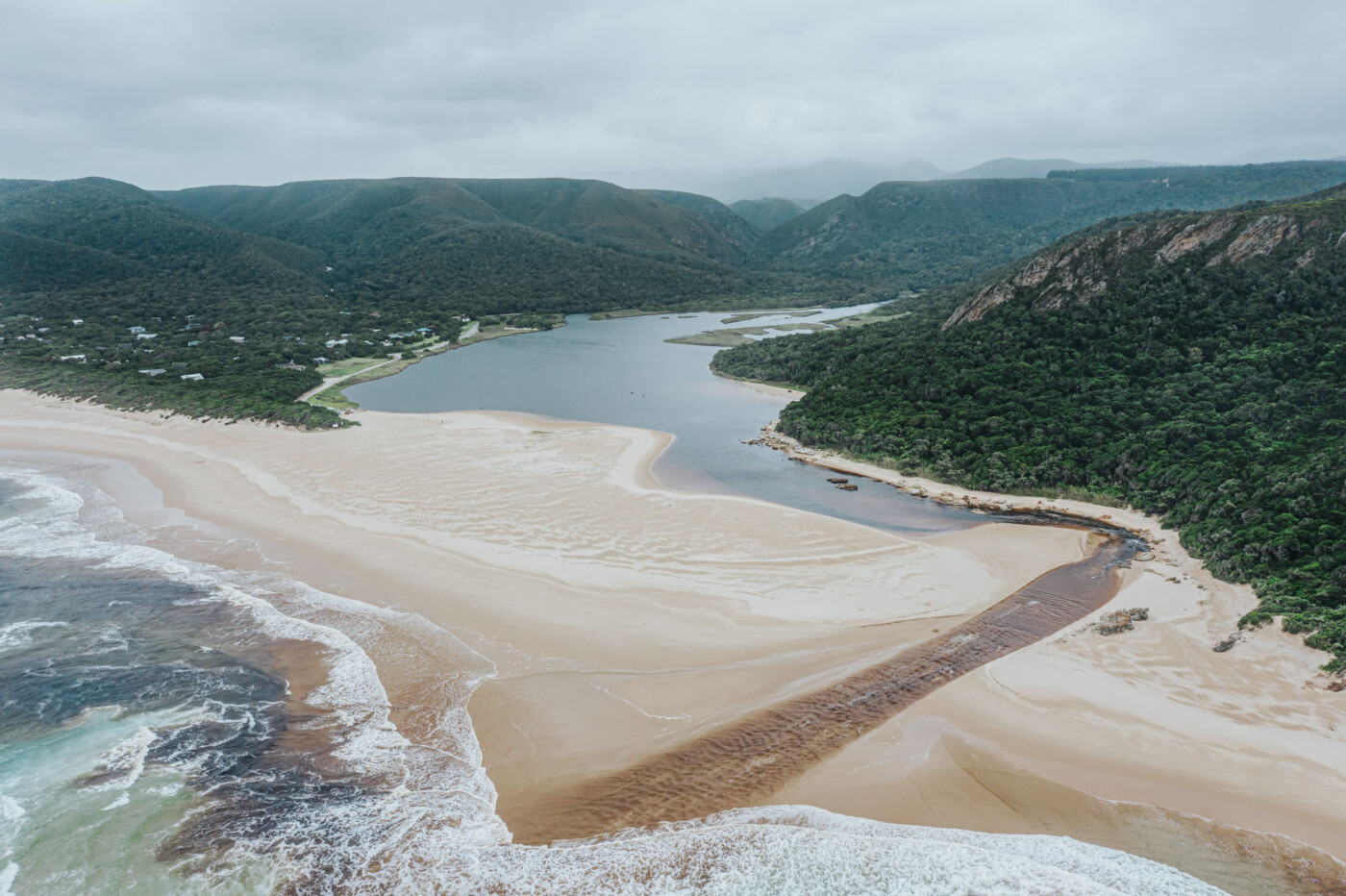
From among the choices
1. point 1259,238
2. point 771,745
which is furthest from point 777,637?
point 1259,238

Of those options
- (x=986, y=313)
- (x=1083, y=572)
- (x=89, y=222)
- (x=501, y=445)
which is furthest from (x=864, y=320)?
(x=89, y=222)

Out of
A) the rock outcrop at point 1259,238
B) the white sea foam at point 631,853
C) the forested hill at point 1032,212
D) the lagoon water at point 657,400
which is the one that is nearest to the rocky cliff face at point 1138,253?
the rock outcrop at point 1259,238

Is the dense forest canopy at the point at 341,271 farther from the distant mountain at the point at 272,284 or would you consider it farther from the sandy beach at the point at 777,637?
the sandy beach at the point at 777,637

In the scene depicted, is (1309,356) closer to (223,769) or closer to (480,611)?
(480,611)

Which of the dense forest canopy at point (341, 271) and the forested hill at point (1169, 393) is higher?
the dense forest canopy at point (341, 271)

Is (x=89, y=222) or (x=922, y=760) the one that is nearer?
(x=922, y=760)

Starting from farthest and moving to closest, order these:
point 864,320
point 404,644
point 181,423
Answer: point 864,320
point 181,423
point 404,644
